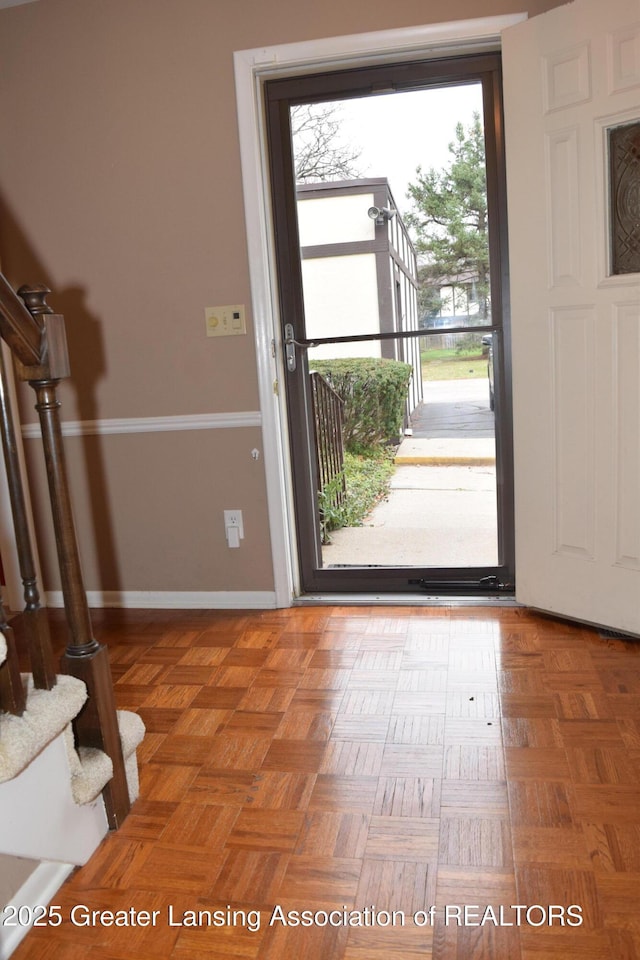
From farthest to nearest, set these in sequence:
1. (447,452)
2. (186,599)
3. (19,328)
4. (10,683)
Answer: (186,599) < (447,452) < (19,328) < (10,683)

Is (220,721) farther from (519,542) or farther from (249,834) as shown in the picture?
(519,542)

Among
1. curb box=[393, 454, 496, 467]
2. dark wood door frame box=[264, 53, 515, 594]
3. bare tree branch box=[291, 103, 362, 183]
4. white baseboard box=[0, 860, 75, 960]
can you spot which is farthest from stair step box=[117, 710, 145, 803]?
bare tree branch box=[291, 103, 362, 183]

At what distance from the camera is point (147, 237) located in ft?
10.6

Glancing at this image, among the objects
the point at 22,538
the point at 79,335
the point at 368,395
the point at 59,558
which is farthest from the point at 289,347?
the point at 22,538

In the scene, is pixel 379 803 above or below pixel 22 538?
below

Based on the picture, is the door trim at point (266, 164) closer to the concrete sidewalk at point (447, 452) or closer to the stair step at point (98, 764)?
the concrete sidewalk at point (447, 452)

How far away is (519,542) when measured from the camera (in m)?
3.08

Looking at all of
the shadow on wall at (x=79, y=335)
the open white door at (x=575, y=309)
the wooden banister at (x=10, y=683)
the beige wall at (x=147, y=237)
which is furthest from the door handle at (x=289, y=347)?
the wooden banister at (x=10, y=683)

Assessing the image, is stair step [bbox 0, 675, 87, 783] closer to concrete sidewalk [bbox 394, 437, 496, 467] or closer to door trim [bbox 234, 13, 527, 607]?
door trim [bbox 234, 13, 527, 607]

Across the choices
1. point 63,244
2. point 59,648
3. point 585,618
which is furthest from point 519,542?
point 63,244

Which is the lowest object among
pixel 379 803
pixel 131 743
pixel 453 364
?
pixel 379 803

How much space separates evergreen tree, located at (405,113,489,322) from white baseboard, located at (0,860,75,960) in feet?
7.55

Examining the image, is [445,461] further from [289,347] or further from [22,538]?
[22,538]

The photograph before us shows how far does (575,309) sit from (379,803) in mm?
1723
